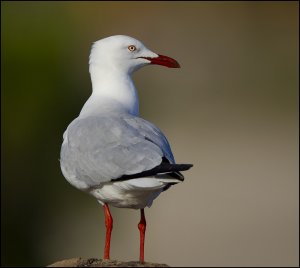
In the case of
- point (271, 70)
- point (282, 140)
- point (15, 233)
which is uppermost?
point (271, 70)

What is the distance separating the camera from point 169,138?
18672 mm

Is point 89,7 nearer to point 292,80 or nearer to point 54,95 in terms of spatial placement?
point 292,80

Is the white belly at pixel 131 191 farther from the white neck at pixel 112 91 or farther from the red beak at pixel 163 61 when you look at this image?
the red beak at pixel 163 61

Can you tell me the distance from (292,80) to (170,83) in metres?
2.31

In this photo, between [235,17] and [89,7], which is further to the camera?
[235,17]

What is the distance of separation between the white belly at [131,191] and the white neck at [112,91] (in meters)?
0.81

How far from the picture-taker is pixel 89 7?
937 inches

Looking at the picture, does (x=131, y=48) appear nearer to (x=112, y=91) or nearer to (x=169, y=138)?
(x=112, y=91)

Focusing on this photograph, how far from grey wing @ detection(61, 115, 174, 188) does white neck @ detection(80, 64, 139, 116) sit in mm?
435

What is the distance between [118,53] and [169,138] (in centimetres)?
1010

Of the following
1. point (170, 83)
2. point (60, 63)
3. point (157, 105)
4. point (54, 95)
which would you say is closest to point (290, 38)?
point (170, 83)

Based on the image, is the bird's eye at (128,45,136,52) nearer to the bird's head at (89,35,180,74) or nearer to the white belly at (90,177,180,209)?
the bird's head at (89,35,180,74)

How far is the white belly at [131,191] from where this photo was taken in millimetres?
7105

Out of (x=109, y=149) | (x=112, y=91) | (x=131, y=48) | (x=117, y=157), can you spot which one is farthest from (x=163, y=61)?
(x=117, y=157)
